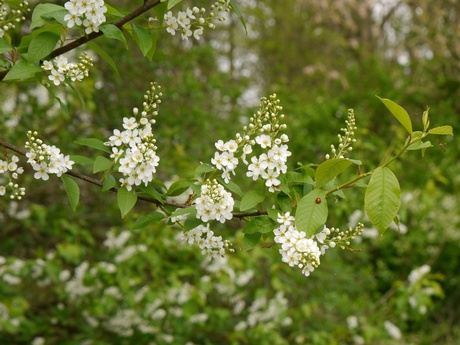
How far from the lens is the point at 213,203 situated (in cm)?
138

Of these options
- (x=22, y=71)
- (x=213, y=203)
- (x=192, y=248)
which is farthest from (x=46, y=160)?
(x=192, y=248)

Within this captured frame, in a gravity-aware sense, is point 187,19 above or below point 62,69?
above

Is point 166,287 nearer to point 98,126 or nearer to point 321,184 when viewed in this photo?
point 98,126

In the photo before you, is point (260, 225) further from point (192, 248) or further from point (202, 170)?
point (192, 248)

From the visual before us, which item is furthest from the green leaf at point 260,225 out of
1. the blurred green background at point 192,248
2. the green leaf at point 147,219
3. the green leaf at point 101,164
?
the blurred green background at point 192,248

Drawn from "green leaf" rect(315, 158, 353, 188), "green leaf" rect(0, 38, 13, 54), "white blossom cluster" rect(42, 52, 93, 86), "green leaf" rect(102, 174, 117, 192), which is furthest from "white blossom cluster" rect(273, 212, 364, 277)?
"green leaf" rect(0, 38, 13, 54)

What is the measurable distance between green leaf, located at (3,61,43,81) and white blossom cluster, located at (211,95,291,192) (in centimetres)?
46

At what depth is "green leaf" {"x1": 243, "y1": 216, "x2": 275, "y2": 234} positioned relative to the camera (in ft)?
4.60

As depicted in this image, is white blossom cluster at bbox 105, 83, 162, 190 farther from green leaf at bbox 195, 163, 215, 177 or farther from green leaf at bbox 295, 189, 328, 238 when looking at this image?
green leaf at bbox 295, 189, 328, 238

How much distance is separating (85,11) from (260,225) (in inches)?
24.3

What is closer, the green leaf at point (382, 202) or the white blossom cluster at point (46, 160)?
the green leaf at point (382, 202)

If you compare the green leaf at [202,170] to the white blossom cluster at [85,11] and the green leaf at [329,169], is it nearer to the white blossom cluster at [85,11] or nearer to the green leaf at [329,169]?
the green leaf at [329,169]

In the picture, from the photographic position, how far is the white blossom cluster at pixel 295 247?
1.33 meters

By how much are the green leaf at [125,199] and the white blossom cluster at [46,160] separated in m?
0.14
